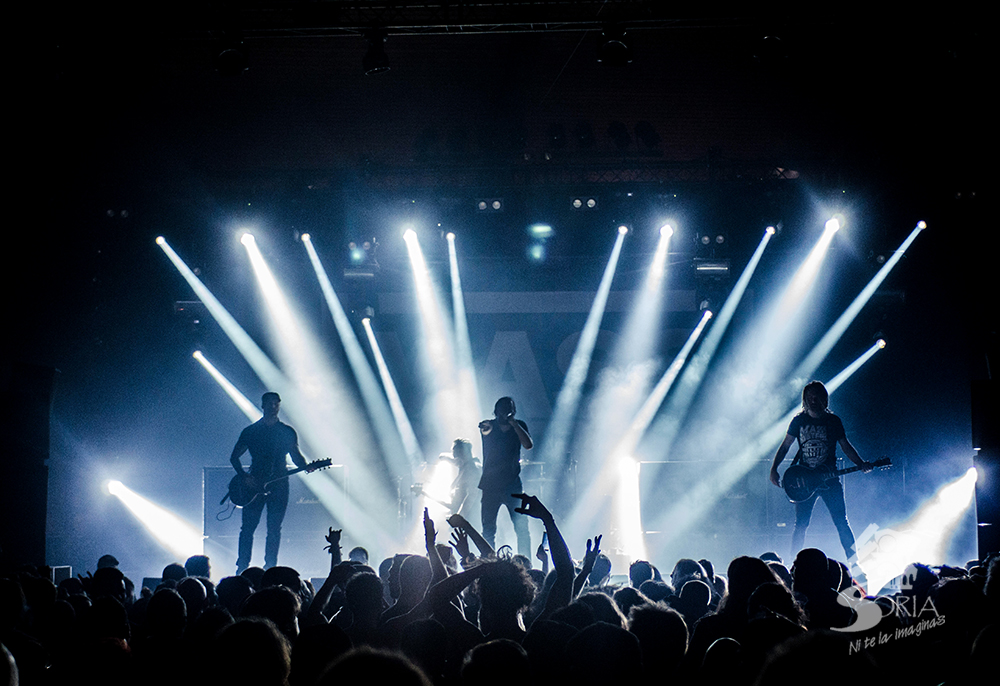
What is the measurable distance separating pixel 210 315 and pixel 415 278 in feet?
9.54

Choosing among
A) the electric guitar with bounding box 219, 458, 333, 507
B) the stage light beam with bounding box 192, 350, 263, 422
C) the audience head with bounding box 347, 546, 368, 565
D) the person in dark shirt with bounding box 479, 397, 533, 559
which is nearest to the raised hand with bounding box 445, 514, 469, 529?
the audience head with bounding box 347, 546, 368, 565

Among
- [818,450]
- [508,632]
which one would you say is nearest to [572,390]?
[818,450]

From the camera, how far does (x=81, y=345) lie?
10344mm

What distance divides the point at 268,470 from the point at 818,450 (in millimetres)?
4587

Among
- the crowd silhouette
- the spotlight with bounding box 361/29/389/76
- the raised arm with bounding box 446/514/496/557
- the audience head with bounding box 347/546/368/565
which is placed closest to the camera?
the crowd silhouette

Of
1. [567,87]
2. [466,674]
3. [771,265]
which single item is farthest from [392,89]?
[466,674]

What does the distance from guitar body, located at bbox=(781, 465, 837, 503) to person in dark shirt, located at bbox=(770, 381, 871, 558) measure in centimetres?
3

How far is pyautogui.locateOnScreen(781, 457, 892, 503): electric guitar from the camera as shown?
269 inches

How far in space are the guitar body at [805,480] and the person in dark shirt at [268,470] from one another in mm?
4104

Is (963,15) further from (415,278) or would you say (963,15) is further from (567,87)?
(415,278)

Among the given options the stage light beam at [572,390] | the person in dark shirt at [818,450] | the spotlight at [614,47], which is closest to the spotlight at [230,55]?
the spotlight at [614,47]

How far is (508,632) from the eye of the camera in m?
2.85

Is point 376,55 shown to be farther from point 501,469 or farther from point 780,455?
point 780,455

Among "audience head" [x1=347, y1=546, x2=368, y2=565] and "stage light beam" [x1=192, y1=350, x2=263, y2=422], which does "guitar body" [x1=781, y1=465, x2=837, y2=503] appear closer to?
"audience head" [x1=347, y1=546, x2=368, y2=565]
